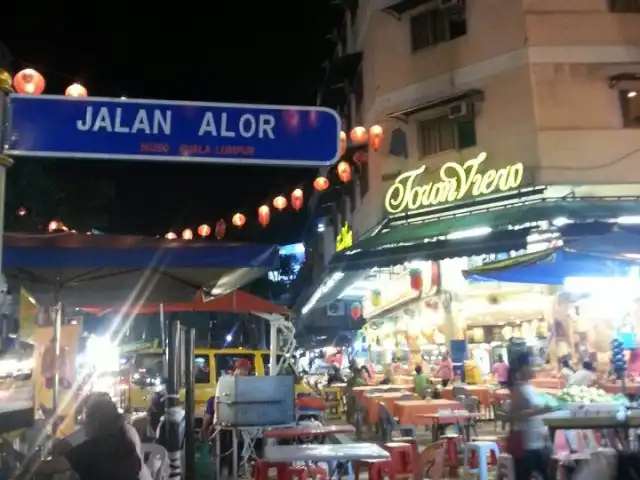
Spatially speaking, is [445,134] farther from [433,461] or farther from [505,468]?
[505,468]

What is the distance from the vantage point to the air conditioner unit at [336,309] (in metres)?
28.5

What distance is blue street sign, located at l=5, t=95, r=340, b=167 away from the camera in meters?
4.18

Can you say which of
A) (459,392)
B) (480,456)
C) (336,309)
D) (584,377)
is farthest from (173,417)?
(336,309)

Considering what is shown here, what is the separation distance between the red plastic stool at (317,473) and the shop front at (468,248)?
11.2 ft

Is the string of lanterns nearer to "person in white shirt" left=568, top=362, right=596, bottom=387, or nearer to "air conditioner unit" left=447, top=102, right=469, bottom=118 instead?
"air conditioner unit" left=447, top=102, right=469, bottom=118

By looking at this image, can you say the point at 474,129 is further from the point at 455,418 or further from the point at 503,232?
the point at 455,418

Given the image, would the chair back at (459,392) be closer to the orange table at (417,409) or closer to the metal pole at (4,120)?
the orange table at (417,409)

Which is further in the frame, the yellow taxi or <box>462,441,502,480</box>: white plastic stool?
the yellow taxi

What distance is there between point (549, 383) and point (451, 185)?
4.72 meters

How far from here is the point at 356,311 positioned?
26516mm

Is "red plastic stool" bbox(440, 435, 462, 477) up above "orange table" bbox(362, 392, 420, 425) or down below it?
below

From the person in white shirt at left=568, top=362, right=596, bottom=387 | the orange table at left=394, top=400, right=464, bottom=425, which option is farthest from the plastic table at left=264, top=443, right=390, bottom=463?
the person in white shirt at left=568, top=362, right=596, bottom=387

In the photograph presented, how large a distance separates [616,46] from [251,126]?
1128 cm

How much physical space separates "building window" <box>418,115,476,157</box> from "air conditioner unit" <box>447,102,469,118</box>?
0.56 ft
